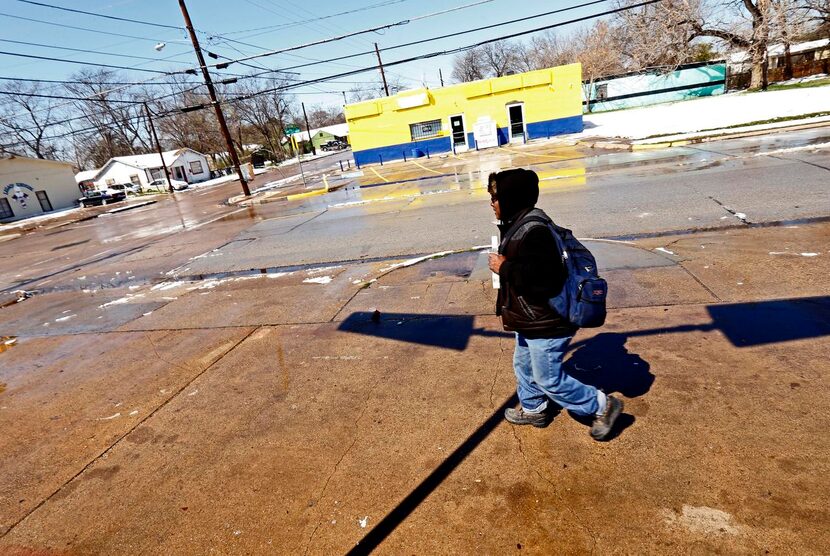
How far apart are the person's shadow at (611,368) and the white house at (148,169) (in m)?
55.9

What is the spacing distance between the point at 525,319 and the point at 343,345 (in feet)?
8.60

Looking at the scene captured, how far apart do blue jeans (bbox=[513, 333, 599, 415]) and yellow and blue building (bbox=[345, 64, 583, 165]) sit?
28.4m

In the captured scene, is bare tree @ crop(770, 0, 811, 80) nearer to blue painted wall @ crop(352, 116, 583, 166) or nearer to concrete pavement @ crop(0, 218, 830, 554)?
blue painted wall @ crop(352, 116, 583, 166)

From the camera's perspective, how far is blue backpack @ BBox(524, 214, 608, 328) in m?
2.52

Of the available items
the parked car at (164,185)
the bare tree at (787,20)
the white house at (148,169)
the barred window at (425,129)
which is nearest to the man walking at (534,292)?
the barred window at (425,129)

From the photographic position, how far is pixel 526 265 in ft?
8.10

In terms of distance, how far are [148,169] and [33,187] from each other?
14.1 m

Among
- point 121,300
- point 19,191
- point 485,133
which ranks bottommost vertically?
point 121,300

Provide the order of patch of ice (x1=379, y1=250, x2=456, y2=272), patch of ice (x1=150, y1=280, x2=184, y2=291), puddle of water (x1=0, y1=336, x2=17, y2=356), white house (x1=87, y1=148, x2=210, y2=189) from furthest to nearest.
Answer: white house (x1=87, y1=148, x2=210, y2=189) → patch of ice (x1=150, y1=280, x2=184, y2=291) → patch of ice (x1=379, y1=250, x2=456, y2=272) → puddle of water (x1=0, y1=336, x2=17, y2=356)

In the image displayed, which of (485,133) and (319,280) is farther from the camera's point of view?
(485,133)

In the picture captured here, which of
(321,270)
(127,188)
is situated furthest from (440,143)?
(127,188)

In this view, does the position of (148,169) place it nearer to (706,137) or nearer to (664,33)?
(664,33)

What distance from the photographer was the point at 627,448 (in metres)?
2.75

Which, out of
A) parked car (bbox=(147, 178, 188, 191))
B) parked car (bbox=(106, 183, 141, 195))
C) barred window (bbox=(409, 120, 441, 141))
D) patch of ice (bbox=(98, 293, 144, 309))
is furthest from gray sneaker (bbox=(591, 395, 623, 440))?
parked car (bbox=(106, 183, 141, 195))
